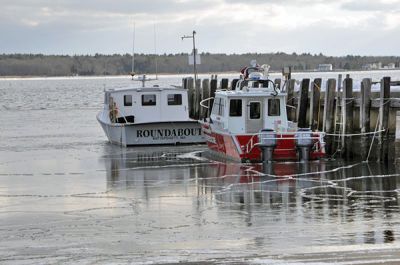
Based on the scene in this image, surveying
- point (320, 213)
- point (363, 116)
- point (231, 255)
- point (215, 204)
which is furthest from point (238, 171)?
point (231, 255)

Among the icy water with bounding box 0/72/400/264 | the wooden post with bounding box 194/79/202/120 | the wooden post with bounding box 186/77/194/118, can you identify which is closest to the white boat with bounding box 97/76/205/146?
the icy water with bounding box 0/72/400/264

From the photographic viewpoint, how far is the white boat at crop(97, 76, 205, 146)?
3309cm

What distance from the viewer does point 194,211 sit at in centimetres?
1645

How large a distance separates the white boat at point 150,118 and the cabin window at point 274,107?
22.4 feet

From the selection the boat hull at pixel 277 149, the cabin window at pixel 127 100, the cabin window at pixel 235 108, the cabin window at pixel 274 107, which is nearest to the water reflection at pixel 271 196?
the boat hull at pixel 277 149

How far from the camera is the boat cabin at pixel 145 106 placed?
3425 centimetres

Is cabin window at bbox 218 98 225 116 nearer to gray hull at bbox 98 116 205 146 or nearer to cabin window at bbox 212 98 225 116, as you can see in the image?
cabin window at bbox 212 98 225 116

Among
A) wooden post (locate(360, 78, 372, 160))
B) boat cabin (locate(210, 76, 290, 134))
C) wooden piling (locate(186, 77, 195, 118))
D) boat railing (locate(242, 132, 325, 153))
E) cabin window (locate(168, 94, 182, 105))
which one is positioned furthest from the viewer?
wooden piling (locate(186, 77, 195, 118))

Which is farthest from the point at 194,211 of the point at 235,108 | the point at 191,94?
the point at 191,94

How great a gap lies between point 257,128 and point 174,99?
337 inches

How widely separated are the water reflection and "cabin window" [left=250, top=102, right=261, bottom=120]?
2004mm

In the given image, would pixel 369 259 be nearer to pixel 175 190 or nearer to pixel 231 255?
pixel 231 255

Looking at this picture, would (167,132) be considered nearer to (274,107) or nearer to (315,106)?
(315,106)

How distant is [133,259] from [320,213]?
202 inches
